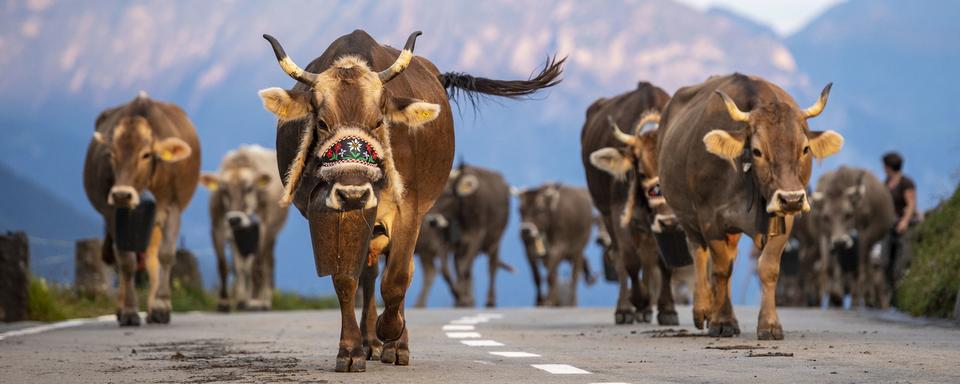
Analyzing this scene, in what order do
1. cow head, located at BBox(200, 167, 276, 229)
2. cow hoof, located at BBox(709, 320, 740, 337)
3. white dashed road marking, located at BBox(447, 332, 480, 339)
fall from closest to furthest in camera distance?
cow hoof, located at BBox(709, 320, 740, 337) < white dashed road marking, located at BBox(447, 332, 480, 339) < cow head, located at BBox(200, 167, 276, 229)

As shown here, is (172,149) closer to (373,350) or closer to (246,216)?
(373,350)

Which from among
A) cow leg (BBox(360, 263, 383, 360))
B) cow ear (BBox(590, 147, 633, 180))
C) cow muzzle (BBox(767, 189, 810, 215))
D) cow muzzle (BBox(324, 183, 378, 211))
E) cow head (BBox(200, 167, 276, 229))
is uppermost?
cow head (BBox(200, 167, 276, 229))

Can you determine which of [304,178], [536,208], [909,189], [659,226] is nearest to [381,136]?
[304,178]

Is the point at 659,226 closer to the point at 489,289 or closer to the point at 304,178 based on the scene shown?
the point at 304,178

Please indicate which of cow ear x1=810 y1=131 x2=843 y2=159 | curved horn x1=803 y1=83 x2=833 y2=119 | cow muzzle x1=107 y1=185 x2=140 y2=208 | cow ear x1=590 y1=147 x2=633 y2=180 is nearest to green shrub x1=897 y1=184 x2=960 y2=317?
cow ear x1=590 y1=147 x2=633 y2=180

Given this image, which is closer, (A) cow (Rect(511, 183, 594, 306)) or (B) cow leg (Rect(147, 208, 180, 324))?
(B) cow leg (Rect(147, 208, 180, 324))

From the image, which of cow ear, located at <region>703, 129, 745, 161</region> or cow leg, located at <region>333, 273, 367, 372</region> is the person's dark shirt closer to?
cow ear, located at <region>703, 129, 745, 161</region>

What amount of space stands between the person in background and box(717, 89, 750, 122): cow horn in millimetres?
13859

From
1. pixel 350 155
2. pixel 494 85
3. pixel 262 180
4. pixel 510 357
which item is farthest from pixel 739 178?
pixel 262 180

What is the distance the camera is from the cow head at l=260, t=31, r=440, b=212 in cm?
1077

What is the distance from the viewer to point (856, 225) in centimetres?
3188

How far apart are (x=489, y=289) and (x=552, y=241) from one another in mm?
4135

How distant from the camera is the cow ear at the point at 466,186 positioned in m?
38.5

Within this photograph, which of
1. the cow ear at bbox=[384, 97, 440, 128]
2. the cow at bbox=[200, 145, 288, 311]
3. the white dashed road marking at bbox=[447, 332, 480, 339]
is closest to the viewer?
the cow ear at bbox=[384, 97, 440, 128]
